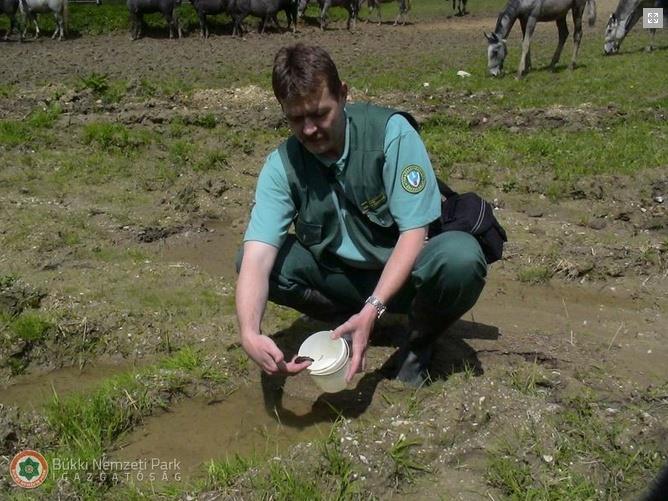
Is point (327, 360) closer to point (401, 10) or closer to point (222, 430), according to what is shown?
point (222, 430)

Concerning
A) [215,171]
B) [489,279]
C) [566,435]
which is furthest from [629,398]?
[215,171]

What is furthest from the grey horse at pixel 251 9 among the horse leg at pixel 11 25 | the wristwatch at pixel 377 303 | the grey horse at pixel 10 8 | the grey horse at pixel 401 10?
the wristwatch at pixel 377 303

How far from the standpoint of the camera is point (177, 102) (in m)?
9.00

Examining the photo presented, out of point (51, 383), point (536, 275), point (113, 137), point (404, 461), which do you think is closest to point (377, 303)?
point (404, 461)

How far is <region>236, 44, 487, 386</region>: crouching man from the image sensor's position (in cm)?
273

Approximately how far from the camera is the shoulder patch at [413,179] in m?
2.88

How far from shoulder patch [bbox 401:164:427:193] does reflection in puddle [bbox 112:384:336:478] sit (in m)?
1.01

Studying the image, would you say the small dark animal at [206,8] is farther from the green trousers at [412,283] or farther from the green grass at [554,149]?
the green trousers at [412,283]

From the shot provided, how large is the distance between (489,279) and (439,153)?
2.24m

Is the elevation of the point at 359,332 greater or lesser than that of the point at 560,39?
lesser

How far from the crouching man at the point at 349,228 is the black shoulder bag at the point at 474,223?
0.09m

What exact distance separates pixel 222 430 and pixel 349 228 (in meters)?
0.99

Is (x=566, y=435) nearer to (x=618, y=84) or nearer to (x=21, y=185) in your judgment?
(x=21, y=185)

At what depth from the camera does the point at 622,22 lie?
15164 millimetres
